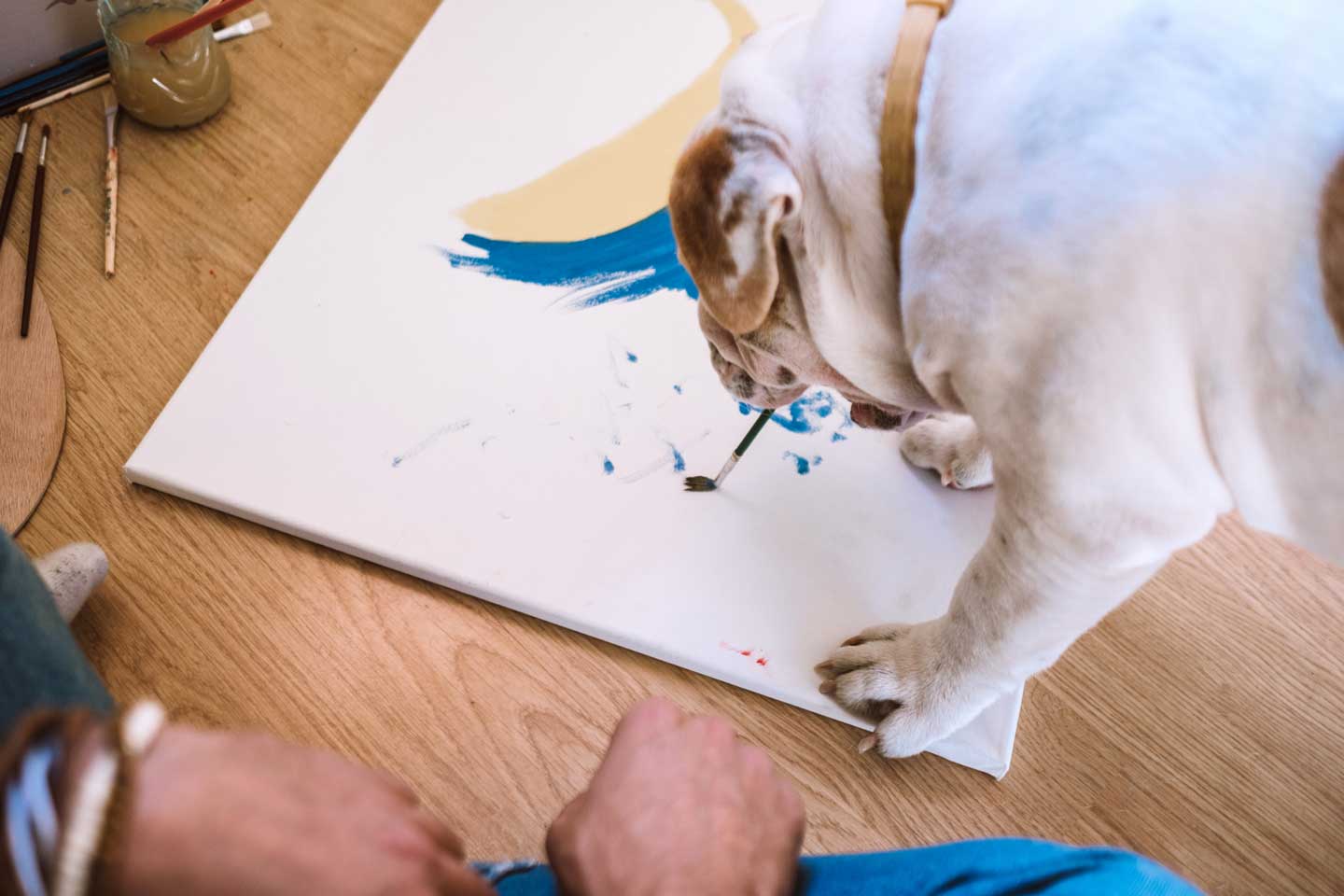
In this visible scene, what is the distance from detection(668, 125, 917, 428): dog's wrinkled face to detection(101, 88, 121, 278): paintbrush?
86 cm

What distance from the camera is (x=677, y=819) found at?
0.73 meters

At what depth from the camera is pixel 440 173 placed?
54.9 inches

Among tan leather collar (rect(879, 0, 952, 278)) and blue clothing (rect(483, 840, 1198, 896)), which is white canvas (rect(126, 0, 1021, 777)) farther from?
tan leather collar (rect(879, 0, 952, 278))

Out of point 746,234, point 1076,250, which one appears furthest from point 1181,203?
point 746,234

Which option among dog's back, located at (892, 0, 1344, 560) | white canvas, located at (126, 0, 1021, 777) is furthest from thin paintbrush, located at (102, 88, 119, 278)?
dog's back, located at (892, 0, 1344, 560)

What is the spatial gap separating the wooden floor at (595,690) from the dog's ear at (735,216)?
0.45 m

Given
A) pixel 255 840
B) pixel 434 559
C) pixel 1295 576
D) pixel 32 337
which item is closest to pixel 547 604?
pixel 434 559

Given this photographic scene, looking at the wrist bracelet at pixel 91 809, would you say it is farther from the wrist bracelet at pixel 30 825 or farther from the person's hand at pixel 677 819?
the person's hand at pixel 677 819

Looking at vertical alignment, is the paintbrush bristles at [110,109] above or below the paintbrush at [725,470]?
above

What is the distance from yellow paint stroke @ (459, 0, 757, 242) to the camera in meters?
1.35

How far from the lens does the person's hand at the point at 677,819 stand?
2.30ft

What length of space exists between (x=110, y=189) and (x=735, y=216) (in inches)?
38.8

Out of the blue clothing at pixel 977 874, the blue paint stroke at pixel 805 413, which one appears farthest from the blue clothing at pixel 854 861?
the blue paint stroke at pixel 805 413

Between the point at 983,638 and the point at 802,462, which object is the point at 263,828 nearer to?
the point at 983,638
